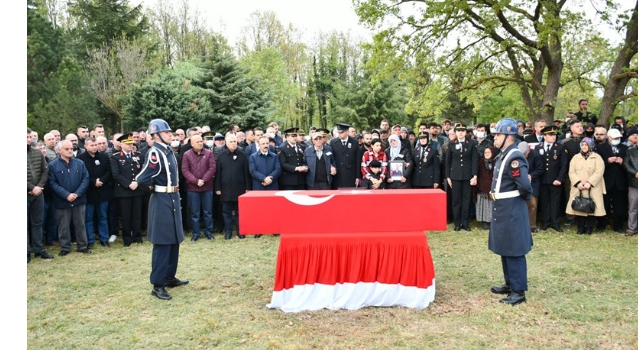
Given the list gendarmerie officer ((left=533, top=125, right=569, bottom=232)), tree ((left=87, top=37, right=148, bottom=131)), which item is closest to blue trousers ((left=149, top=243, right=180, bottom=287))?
gendarmerie officer ((left=533, top=125, right=569, bottom=232))

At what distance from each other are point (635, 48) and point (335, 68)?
27245 mm

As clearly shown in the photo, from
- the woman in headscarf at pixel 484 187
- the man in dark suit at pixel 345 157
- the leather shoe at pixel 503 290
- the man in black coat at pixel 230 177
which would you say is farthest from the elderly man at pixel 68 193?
the woman in headscarf at pixel 484 187

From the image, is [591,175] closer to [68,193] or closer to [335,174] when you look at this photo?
[335,174]

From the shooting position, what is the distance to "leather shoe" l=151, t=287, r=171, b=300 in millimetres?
5633

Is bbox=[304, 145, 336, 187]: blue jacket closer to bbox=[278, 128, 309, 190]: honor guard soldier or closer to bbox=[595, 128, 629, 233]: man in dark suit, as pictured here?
bbox=[278, 128, 309, 190]: honor guard soldier

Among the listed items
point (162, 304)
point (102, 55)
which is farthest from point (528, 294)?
point (102, 55)

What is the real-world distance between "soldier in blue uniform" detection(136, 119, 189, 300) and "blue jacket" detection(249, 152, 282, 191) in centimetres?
333

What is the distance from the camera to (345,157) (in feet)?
31.9

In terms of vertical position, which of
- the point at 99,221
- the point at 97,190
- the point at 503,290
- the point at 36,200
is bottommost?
the point at 503,290

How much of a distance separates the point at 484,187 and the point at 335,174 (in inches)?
111

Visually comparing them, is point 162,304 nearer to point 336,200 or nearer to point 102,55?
point 336,200

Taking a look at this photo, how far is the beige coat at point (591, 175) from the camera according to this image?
28.8 ft

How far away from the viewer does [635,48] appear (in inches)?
492

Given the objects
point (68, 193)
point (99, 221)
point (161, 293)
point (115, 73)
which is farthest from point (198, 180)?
point (115, 73)
